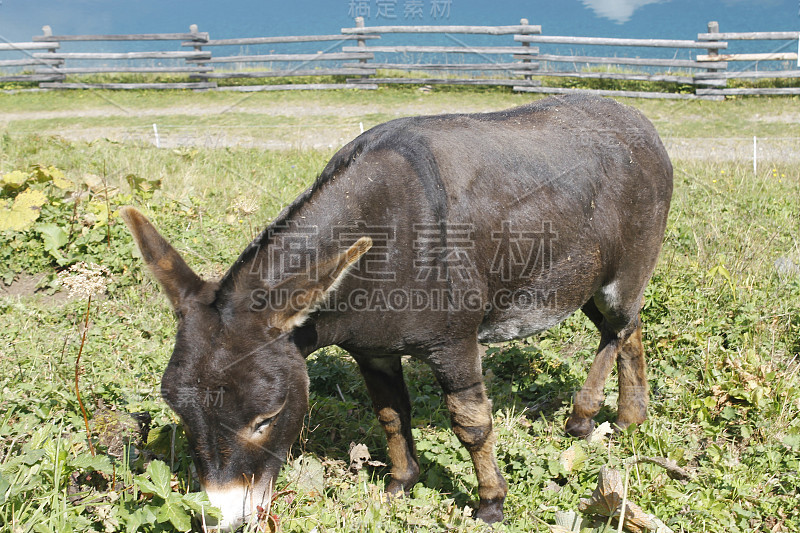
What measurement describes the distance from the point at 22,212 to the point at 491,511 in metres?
5.48

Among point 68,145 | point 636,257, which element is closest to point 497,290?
point 636,257

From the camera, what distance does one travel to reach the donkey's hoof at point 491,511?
3814 mm

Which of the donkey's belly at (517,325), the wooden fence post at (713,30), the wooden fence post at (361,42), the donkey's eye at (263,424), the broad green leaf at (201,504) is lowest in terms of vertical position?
the broad green leaf at (201,504)

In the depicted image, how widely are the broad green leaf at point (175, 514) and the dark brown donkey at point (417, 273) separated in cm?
26

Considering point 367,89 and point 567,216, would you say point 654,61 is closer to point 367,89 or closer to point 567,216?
point 367,89

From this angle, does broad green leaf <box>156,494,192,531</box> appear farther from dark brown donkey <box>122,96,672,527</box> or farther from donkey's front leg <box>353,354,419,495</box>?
donkey's front leg <box>353,354,419,495</box>

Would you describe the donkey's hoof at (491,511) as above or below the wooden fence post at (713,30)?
below

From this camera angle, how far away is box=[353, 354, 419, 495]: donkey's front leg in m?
4.04

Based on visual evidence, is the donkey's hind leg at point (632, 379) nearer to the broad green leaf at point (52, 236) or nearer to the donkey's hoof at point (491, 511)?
the donkey's hoof at point (491, 511)

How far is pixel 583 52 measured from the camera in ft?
75.0

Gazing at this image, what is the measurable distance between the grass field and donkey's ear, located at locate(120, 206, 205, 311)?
0.77 metres

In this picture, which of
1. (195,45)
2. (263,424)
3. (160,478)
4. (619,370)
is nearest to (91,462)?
(160,478)

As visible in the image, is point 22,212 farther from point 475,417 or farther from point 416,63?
point 416,63

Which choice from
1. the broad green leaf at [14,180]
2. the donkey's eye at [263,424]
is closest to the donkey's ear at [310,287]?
the donkey's eye at [263,424]
